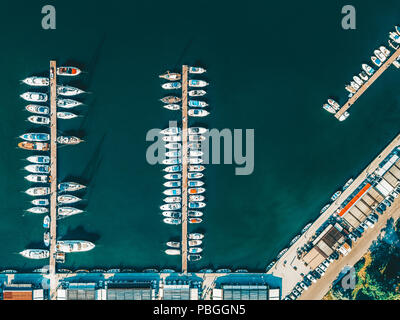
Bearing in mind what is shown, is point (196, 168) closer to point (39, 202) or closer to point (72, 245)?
point (72, 245)

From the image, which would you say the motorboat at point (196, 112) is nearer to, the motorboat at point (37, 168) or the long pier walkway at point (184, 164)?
the long pier walkway at point (184, 164)

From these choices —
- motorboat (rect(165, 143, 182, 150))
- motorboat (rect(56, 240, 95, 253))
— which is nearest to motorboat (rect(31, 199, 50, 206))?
motorboat (rect(56, 240, 95, 253))

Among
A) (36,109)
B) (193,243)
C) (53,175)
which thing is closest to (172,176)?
(193,243)

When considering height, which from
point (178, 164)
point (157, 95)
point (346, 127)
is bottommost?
point (178, 164)

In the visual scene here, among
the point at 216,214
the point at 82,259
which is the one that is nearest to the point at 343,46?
the point at 216,214

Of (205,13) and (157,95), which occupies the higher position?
(205,13)

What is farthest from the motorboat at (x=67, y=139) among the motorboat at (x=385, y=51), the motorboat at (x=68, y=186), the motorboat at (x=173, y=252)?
the motorboat at (x=385, y=51)
